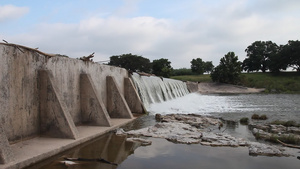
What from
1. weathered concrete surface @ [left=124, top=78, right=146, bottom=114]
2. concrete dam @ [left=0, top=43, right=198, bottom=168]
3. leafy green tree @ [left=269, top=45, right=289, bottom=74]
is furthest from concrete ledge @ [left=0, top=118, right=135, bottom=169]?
leafy green tree @ [left=269, top=45, right=289, bottom=74]

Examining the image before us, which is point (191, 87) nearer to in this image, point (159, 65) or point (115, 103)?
point (159, 65)

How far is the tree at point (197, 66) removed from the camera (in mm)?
66312

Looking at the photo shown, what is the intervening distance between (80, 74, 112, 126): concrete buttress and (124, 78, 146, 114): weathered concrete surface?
13.0ft

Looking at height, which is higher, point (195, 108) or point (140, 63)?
point (140, 63)

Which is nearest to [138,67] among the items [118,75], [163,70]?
[163,70]

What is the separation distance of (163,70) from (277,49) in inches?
1217

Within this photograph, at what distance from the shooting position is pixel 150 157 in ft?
17.7

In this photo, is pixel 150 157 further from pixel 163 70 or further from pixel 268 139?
pixel 163 70

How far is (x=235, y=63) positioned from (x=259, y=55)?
74.9 feet

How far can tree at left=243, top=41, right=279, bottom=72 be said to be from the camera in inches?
2484

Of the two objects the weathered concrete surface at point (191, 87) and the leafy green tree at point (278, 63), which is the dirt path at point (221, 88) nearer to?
the weathered concrete surface at point (191, 87)

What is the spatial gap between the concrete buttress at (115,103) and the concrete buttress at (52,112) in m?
4.10

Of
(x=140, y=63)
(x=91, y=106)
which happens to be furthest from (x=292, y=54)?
(x=91, y=106)

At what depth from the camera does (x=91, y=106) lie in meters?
8.24
